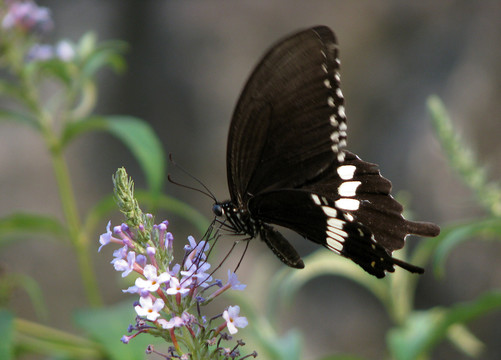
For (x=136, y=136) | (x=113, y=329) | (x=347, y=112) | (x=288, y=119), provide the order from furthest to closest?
(x=347, y=112) < (x=136, y=136) < (x=113, y=329) < (x=288, y=119)

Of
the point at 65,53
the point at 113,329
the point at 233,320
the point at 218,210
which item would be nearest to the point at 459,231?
the point at 218,210

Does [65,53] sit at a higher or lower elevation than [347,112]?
lower

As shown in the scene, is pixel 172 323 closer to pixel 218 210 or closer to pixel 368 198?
pixel 218 210

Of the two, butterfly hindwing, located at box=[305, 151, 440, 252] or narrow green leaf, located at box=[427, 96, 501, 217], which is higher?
narrow green leaf, located at box=[427, 96, 501, 217]

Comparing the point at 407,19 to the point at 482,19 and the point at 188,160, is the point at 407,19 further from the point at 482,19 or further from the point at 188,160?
the point at 188,160

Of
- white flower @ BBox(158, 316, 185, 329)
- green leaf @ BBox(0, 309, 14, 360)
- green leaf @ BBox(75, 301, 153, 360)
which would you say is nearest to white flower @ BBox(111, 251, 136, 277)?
white flower @ BBox(158, 316, 185, 329)

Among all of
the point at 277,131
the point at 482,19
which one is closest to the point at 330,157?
the point at 277,131

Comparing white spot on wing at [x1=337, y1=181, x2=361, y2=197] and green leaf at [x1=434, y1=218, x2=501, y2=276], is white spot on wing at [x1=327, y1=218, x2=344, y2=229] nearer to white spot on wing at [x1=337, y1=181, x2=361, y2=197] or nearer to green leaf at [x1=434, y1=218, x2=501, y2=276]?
white spot on wing at [x1=337, y1=181, x2=361, y2=197]
